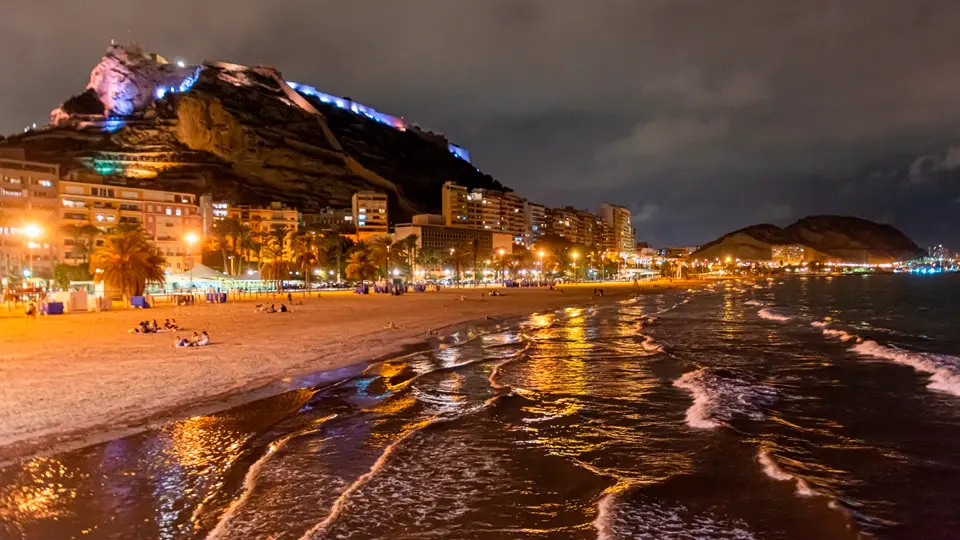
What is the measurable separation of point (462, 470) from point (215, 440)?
4430mm

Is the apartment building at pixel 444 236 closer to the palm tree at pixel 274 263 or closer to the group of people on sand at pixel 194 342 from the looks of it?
the palm tree at pixel 274 263

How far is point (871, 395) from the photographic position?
14.1 metres

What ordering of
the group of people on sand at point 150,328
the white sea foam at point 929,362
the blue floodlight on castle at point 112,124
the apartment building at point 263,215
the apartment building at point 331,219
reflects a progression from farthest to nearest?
the blue floodlight on castle at point 112,124 < the apartment building at point 331,219 < the apartment building at point 263,215 < the group of people on sand at point 150,328 < the white sea foam at point 929,362

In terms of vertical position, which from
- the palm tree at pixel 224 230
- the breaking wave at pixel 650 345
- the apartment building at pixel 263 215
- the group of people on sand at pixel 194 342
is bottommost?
the breaking wave at pixel 650 345

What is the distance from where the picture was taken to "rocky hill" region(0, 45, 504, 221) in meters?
137

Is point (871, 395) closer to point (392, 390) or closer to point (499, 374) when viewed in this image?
point (499, 374)

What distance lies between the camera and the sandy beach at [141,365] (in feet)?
33.7

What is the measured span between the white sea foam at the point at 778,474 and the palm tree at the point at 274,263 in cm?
7162

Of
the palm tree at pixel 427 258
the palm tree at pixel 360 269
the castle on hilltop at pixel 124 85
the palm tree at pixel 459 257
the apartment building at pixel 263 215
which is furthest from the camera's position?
the castle on hilltop at pixel 124 85

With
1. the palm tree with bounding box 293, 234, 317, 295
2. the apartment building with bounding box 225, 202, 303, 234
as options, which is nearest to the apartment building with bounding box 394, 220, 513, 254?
the apartment building with bounding box 225, 202, 303, 234

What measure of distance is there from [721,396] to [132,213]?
102969 mm

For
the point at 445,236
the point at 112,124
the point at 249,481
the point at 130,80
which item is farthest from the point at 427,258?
the point at 130,80

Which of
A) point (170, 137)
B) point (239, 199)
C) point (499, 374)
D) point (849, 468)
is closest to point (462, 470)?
point (849, 468)

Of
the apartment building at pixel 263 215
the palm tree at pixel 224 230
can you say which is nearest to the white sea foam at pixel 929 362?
the palm tree at pixel 224 230
